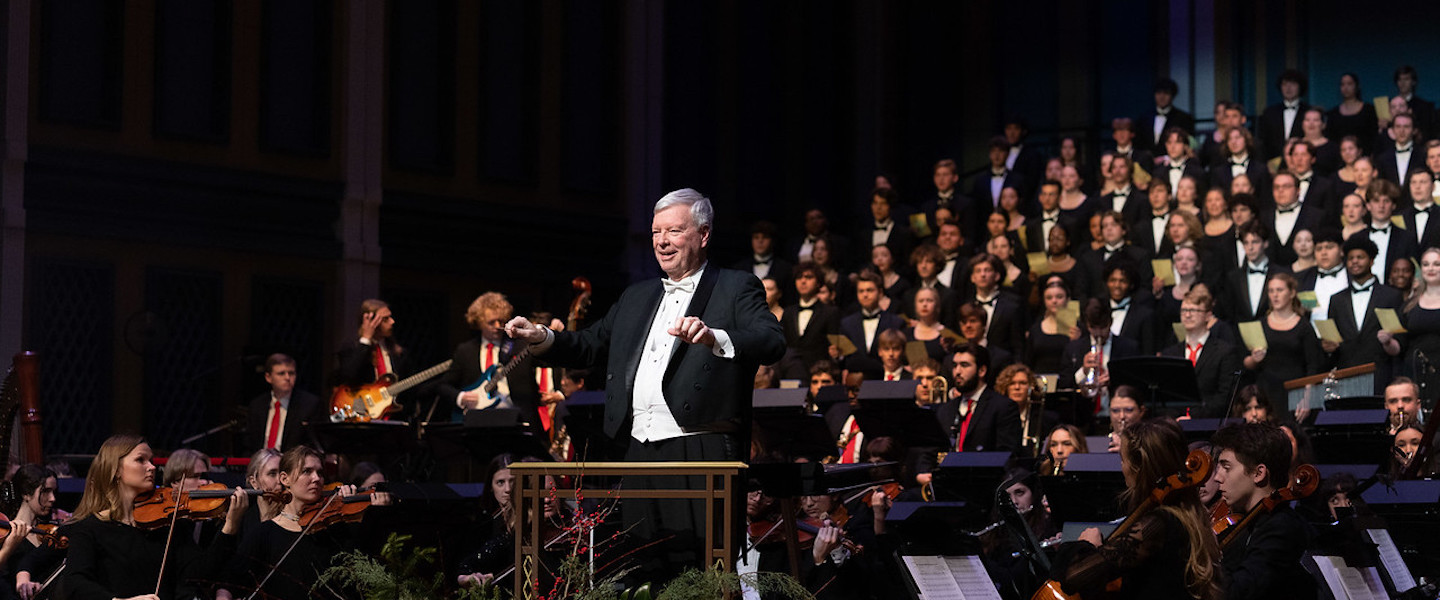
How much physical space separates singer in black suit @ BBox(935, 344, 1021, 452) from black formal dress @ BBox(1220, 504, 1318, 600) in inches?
168

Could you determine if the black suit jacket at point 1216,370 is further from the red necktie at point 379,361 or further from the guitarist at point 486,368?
the red necktie at point 379,361

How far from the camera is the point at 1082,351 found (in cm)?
1065

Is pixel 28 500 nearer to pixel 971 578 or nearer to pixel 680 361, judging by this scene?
pixel 680 361

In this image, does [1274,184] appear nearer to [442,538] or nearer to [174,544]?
[442,538]

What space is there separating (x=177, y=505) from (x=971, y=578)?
94.9 inches

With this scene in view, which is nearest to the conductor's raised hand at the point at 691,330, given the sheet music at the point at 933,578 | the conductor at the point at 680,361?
the conductor at the point at 680,361

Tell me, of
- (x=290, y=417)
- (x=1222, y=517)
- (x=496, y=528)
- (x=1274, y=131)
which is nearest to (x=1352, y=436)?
(x=1222, y=517)

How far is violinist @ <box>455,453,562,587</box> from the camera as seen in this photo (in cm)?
660

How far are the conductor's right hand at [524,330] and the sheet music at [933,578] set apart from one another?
1.28m

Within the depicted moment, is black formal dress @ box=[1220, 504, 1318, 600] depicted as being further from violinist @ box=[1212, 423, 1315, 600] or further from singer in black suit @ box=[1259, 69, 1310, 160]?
singer in black suit @ box=[1259, 69, 1310, 160]

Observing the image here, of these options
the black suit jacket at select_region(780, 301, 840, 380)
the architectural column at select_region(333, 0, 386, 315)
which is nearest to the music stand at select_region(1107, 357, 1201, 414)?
the black suit jacket at select_region(780, 301, 840, 380)

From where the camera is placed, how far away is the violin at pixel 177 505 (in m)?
5.69

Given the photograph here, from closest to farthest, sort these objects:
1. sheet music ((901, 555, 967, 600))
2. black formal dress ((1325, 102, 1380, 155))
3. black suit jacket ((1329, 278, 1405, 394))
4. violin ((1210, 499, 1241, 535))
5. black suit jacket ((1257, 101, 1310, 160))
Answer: violin ((1210, 499, 1241, 535)) → sheet music ((901, 555, 967, 600)) → black suit jacket ((1329, 278, 1405, 394)) → black formal dress ((1325, 102, 1380, 155)) → black suit jacket ((1257, 101, 1310, 160))

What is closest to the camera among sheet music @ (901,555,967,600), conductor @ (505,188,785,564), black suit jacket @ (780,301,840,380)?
conductor @ (505,188,785,564)
